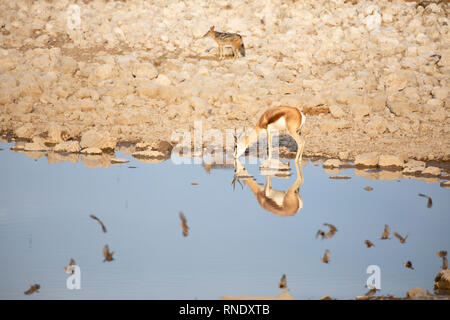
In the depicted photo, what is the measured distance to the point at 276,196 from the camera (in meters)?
8.91

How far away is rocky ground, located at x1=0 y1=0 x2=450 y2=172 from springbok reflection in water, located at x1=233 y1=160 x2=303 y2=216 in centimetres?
155

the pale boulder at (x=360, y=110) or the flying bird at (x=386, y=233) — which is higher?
the pale boulder at (x=360, y=110)

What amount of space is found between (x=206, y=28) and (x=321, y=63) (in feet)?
10.1

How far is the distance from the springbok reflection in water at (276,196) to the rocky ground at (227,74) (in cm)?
155

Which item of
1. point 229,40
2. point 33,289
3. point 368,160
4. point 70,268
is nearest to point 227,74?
point 229,40

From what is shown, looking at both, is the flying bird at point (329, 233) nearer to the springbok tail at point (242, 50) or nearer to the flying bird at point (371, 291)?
the flying bird at point (371, 291)

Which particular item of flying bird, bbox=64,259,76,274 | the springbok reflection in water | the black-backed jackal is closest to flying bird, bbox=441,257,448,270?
the springbok reflection in water

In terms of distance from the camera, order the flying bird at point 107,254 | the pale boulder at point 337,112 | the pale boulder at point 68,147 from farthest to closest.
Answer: the pale boulder at point 337,112 → the pale boulder at point 68,147 → the flying bird at point 107,254

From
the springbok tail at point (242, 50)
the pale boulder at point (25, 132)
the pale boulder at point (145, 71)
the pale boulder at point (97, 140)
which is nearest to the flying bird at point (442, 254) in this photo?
the pale boulder at point (97, 140)

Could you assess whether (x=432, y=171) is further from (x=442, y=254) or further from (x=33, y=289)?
(x=33, y=289)

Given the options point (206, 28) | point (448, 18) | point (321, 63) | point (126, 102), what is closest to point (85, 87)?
point (126, 102)

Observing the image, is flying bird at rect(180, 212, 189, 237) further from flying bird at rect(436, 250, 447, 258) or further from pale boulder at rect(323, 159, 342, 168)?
pale boulder at rect(323, 159, 342, 168)

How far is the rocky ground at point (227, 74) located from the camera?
12641 mm

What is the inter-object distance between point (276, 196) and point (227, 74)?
22.3ft
